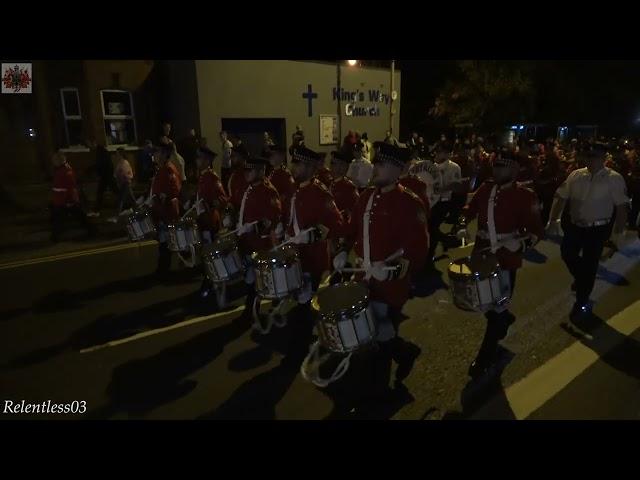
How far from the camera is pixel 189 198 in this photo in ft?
24.7

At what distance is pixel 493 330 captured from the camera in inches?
178

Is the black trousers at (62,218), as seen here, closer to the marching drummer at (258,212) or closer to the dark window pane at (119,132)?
the dark window pane at (119,132)

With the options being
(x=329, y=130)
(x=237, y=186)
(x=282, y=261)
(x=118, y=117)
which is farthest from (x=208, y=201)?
(x=329, y=130)

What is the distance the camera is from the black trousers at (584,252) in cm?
562

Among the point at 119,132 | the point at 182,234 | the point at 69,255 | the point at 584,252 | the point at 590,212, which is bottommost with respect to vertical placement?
the point at 69,255

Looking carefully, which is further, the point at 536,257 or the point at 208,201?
the point at 536,257

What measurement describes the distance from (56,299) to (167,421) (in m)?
3.71

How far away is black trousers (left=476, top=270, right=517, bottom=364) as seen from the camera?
4.49 metres

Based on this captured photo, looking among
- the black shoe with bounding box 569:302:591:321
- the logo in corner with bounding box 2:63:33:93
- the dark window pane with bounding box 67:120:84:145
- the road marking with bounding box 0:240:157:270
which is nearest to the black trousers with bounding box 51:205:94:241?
the road marking with bounding box 0:240:157:270

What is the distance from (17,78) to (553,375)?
613 inches

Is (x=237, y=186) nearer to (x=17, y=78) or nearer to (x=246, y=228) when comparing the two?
(x=246, y=228)

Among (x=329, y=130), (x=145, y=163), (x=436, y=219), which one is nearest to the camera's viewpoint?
(x=436, y=219)

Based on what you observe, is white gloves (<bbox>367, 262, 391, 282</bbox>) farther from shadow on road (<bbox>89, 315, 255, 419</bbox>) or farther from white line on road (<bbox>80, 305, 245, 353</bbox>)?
white line on road (<bbox>80, 305, 245, 353</bbox>)

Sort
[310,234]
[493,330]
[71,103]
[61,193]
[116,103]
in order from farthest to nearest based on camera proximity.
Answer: [116,103]
[71,103]
[61,193]
[310,234]
[493,330]
